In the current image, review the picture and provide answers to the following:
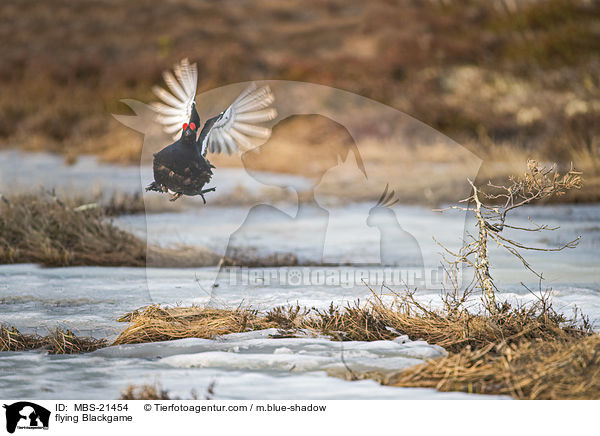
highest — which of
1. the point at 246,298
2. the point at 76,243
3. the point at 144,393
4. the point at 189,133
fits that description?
the point at 189,133

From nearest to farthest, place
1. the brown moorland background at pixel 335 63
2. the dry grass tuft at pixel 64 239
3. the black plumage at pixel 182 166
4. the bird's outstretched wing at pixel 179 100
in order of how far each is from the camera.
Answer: the black plumage at pixel 182 166 → the bird's outstretched wing at pixel 179 100 → the dry grass tuft at pixel 64 239 → the brown moorland background at pixel 335 63

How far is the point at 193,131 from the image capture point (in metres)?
2.54

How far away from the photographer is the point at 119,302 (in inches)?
117

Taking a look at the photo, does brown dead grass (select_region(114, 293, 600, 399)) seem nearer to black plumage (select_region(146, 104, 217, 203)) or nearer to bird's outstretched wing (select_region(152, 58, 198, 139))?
black plumage (select_region(146, 104, 217, 203))

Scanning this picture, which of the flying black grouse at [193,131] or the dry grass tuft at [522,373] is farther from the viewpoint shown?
the flying black grouse at [193,131]

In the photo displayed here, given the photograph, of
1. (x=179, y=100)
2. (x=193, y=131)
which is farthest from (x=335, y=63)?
(x=193, y=131)

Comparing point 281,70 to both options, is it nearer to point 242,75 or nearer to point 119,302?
point 242,75

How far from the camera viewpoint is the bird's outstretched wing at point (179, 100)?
2.63 m
